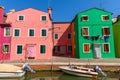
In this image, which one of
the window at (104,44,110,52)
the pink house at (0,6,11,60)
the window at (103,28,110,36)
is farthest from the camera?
the window at (103,28,110,36)

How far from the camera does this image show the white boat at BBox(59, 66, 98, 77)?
2225 centimetres

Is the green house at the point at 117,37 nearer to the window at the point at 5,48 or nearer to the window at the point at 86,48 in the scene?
the window at the point at 86,48

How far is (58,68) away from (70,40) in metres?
18.2

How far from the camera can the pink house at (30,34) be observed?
3288 centimetres

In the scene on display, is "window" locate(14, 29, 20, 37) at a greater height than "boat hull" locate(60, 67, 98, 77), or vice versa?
"window" locate(14, 29, 20, 37)

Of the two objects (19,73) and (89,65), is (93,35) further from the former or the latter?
(19,73)

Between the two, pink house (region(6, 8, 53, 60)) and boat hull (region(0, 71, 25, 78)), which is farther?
pink house (region(6, 8, 53, 60))

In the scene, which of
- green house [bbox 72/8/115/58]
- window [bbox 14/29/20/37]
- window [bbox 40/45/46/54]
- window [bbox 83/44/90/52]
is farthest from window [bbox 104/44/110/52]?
window [bbox 14/29/20/37]

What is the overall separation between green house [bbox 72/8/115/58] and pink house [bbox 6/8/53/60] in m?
5.97

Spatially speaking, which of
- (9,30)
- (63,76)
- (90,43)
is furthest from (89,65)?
(9,30)

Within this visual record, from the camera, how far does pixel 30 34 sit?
3359 centimetres

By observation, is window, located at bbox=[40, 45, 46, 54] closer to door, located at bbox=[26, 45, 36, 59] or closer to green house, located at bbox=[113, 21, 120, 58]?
door, located at bbox=[26, 45, 36, 59]

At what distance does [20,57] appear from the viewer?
A: 1286 inches

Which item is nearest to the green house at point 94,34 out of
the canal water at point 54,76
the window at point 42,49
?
the window at point 42,49
